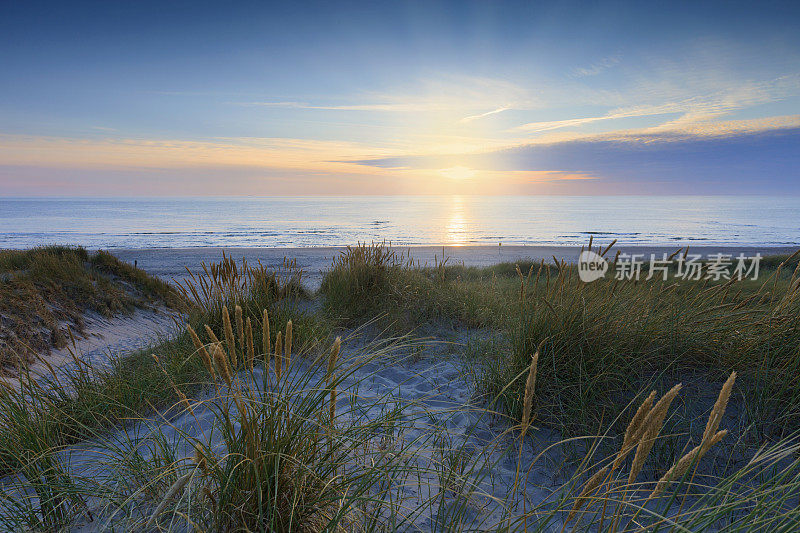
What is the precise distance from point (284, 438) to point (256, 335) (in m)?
2.93

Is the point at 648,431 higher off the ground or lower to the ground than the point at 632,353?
higher

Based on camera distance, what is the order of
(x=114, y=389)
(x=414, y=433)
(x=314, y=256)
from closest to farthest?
1. (x=414, y=433)
2. (x=114, y=389)
3. (x=314, y=256)

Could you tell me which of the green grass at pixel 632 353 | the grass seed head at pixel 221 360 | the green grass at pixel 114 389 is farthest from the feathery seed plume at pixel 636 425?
the green grass at pixel 114 389

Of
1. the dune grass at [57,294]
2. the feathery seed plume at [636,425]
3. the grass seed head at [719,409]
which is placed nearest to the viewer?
the grass seed head at [719,409]

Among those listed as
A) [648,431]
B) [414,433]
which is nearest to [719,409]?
[648,431]

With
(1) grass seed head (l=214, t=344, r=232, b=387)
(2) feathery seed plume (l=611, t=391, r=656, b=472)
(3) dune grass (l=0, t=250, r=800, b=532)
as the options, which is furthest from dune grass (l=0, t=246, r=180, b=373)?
(2) feathery seed plume (l=611, t=391, r=656, b=472)

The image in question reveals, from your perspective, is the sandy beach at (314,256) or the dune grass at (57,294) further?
the sandy beach at (314,256)

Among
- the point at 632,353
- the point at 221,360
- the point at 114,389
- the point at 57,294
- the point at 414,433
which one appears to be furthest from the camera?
the point at 57,294

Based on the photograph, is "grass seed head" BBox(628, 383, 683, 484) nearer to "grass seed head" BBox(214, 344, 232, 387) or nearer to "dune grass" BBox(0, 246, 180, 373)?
"grass seed head" BBox(214, 344, 232, 387)

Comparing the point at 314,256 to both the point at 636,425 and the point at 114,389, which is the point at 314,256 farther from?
the point at 636,425

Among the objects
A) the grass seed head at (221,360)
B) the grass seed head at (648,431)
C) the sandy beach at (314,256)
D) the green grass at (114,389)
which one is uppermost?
the grass seed head at (221,360)

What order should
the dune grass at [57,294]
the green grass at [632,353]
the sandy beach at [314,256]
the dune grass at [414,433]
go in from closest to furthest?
the dune grass at [414,433], the green grass at [632,353], the dune grass at [57,294], the sandy beach at [314,256]

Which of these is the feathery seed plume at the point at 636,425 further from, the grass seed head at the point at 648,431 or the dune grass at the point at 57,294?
the dune grass at the point at 57,294

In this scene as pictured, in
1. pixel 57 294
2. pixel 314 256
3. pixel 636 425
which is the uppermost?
pixel 636 425
